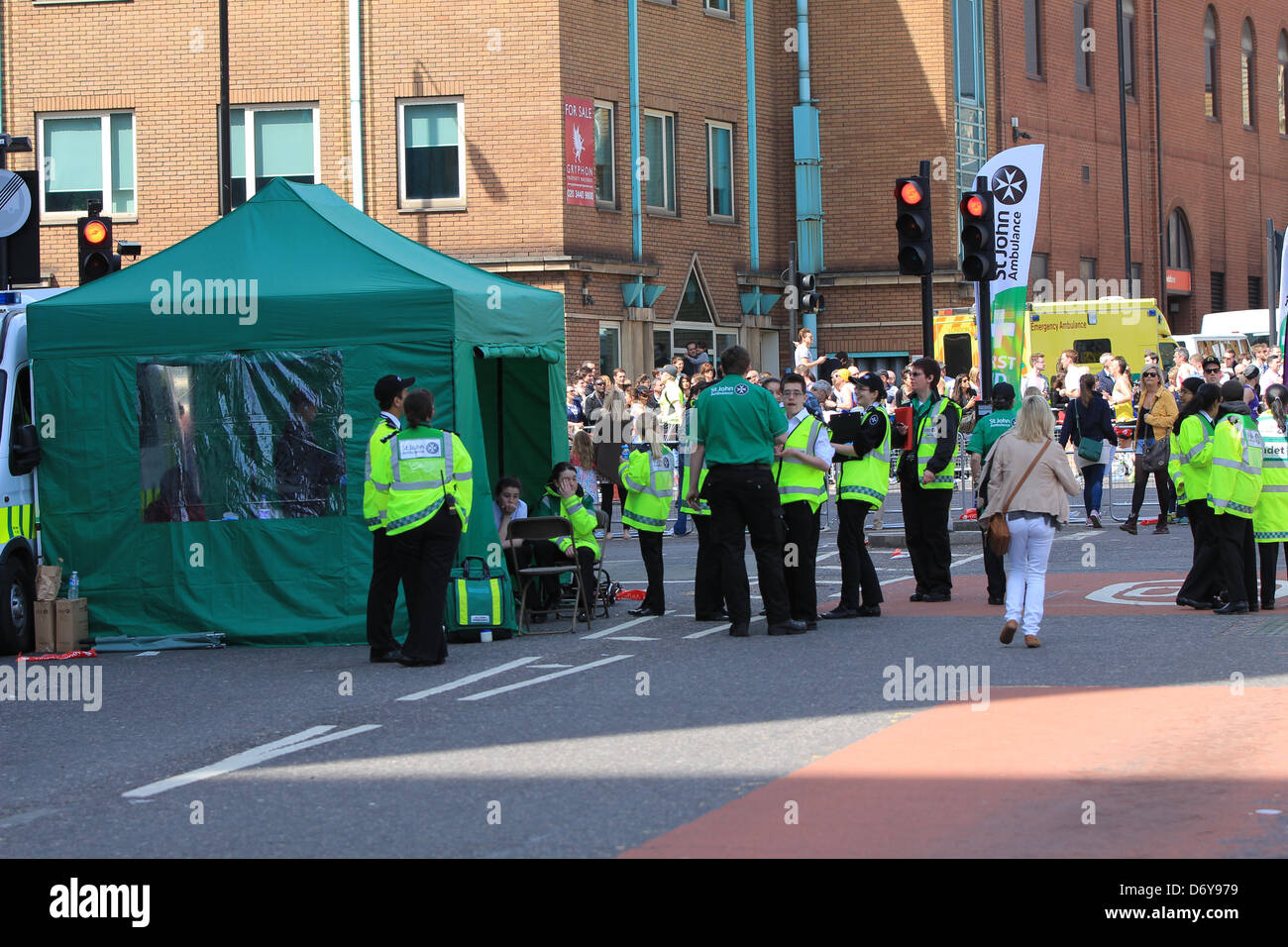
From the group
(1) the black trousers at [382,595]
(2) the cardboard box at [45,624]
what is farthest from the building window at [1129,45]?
(2) the cardboard box at [45,624]

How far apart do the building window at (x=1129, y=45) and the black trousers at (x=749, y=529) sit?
36.7 metres

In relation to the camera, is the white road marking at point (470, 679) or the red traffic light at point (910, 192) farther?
the red traffic light at point (910, 192)

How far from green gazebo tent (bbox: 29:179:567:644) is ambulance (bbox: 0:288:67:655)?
141 millimetres

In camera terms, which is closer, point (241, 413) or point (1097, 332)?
point (241, 413)

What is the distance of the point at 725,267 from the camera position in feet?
113

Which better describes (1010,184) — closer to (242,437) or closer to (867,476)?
(867,476)

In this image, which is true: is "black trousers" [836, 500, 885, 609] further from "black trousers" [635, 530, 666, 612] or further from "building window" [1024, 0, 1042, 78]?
"building window" [1024, 0, 1042, 78]

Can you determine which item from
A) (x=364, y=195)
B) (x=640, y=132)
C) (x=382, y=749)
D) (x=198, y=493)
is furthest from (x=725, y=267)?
(x=382, y=749)

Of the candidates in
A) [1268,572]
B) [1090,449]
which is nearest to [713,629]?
[1268,572]

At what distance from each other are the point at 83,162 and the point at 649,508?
20.2 m

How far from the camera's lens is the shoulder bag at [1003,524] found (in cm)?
1199

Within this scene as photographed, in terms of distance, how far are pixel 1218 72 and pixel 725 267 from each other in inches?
928

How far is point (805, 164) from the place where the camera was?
34875 mm

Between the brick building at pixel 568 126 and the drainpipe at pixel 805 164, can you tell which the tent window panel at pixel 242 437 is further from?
the drainpipe at pixel 805 164
